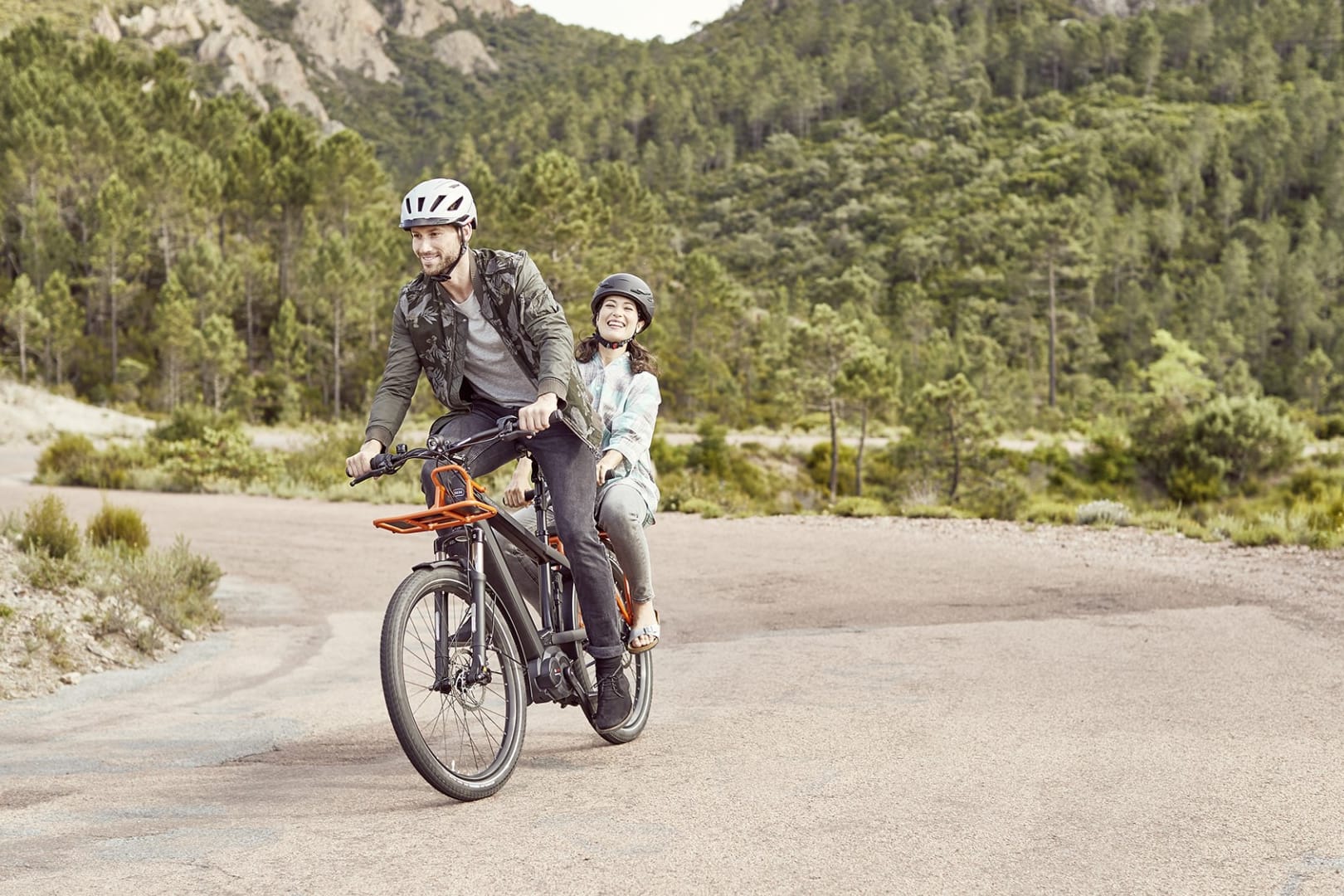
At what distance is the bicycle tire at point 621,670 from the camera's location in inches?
165

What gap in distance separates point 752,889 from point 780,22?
182520 mm

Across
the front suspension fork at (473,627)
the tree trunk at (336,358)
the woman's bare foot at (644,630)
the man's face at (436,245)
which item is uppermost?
the tree trunk at (336,358)

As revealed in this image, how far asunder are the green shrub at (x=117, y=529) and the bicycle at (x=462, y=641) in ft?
25.0

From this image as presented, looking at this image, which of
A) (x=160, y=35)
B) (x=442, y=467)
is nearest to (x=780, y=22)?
(x=160, y=35)

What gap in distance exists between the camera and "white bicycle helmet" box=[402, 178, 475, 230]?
3.66 metres

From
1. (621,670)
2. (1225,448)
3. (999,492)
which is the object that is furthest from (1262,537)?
(1225,448)

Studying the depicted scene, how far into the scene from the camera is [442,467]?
11.8 ft

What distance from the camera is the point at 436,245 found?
3742mm

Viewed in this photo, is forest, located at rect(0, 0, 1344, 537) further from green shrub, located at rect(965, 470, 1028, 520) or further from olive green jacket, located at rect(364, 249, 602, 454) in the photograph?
olive green jacket, located at rect(364, 249, 602, 454)

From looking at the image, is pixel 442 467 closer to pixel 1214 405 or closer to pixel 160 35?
pixel 1214 405

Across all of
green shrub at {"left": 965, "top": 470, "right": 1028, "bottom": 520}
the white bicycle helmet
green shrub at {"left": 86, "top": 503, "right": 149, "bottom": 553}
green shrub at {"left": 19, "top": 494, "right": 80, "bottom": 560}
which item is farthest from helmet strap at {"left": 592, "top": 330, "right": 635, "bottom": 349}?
green shrub at {"left": 965, "top": 470, "right": 1028, "bottom": 520}

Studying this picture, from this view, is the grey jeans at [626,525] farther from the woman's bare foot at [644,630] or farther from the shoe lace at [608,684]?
the shoe lace at [608,684]

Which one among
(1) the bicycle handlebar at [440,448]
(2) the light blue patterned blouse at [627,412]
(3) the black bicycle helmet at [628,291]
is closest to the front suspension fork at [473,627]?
(1) the bicycle handlebar at [440,448]

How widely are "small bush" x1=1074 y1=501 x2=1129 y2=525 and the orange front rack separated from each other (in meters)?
11.2
